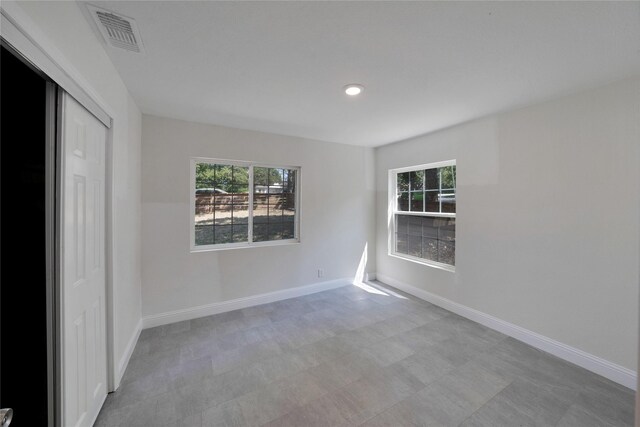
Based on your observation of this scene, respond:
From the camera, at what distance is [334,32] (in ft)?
4.94

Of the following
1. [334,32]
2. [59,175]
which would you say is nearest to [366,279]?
[334,32]

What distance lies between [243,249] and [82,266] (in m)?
1.98

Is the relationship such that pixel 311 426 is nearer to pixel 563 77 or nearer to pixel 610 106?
pixel 563 77

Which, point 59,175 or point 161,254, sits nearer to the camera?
point 59,175

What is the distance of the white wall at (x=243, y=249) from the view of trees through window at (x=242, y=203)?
18 centimetres

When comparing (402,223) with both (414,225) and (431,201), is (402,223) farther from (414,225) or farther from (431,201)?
(431,201)

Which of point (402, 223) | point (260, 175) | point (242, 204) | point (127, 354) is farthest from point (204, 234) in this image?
point (402, 223)

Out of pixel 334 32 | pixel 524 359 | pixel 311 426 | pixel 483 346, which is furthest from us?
pixel 483 346

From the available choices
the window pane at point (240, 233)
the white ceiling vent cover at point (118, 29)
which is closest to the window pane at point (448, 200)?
the window pane at point (240, 233)

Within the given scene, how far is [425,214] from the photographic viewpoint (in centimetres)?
381

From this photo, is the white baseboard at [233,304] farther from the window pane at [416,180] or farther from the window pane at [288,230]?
the window pane at [416,180]

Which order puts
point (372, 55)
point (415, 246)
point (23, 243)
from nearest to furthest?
point (23, 243)
point (372, 55)
point (415, 246)

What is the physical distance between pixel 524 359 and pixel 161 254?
152 inches

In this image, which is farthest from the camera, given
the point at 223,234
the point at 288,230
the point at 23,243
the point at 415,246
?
the point at 415,246
